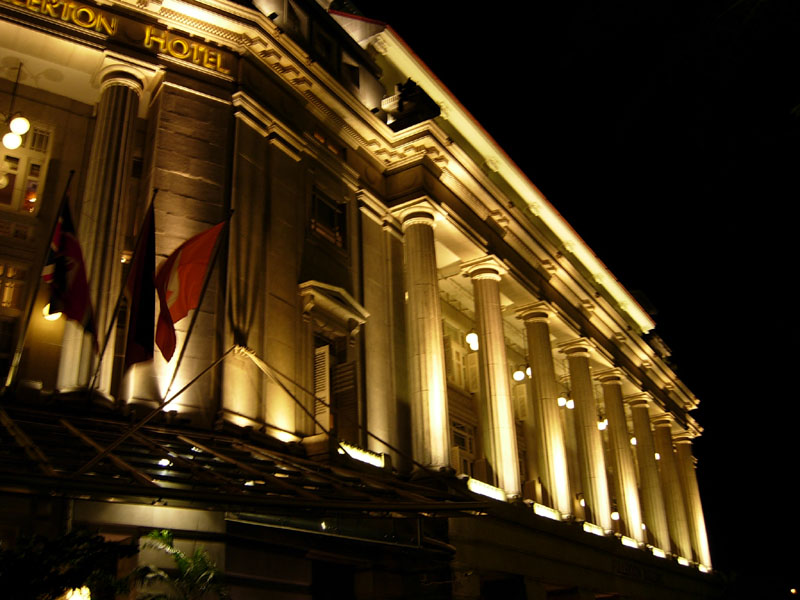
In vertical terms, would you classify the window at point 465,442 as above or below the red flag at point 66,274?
above

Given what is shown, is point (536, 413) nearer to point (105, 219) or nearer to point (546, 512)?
point (546, 512)

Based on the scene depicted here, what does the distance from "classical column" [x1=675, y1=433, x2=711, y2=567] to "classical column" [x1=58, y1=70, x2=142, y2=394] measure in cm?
3924

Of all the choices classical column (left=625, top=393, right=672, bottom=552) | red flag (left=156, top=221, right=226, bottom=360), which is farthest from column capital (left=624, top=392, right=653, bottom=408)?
red flag (left=156, top=221, right=226, bottom=360)

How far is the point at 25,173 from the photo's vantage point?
63.1 ft

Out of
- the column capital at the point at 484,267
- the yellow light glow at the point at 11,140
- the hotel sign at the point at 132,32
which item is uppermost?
the hotel sign at the point at 132,32

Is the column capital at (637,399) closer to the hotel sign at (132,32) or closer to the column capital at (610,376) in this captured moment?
the column capital at (610,376)

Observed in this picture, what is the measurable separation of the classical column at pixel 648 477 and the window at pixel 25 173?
32.5 metres

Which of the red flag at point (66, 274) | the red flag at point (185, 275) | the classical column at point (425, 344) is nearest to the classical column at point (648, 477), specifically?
the classical column at point (425, 344)

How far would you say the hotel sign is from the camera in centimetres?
1925

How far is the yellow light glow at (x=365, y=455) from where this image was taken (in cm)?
2108

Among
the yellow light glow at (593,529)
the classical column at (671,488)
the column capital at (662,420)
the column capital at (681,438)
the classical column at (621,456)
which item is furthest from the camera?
the column capital at (681,438)

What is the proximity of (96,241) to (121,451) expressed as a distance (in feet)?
19.5

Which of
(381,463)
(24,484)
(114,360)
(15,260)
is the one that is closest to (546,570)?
(381,463)

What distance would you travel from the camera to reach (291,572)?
17.5 meters
